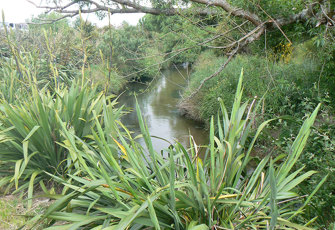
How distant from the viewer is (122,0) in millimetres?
5418

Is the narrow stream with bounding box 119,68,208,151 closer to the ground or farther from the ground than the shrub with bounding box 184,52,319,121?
closer to the ground

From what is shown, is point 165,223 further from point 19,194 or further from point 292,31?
point 292,31

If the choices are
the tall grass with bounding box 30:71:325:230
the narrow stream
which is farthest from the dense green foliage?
the narrow stream

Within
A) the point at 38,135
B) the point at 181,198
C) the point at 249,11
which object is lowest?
the point at 181,198

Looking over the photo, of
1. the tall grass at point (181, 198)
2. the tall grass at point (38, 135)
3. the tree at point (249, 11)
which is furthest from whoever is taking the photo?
the tree at point (249, 11)

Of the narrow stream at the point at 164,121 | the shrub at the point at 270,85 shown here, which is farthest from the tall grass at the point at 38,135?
the shrub at the point at 270,85

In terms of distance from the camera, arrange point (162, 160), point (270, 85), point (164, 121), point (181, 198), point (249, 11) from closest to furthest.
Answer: point (181, 198), point (162, 160), point (249, 11), point (270, 85), point (164, 121)

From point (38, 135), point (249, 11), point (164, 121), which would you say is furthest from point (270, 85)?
point (38, 135)

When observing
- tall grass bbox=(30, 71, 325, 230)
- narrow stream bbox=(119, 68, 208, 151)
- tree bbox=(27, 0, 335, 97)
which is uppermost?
tree bbox=(27, 0, 335, 97)

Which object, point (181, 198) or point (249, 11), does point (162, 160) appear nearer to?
point (181, 198)

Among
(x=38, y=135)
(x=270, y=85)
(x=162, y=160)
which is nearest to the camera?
(x=162, y=160)

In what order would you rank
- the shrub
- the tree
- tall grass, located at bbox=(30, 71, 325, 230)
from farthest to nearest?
the shrub
the tree
tall grass, located at bbox=(30, 71, 325, 230)

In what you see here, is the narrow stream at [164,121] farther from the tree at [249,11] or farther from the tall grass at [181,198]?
the tall grass at [181,198]

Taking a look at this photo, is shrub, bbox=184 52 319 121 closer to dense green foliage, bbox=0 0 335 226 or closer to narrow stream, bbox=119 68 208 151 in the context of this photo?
dense green foliage, bbox=0 0 335 226
